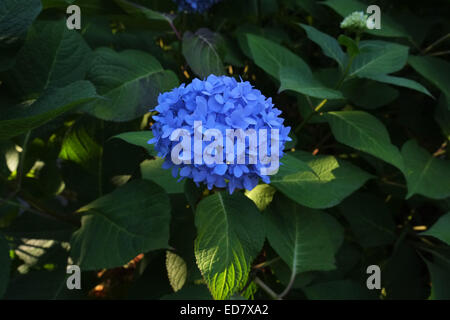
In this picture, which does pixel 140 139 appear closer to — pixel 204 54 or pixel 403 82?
pixel 204 54

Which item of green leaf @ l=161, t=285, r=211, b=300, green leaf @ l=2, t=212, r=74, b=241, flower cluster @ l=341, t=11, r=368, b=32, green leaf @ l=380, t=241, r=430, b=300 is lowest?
green leaf @ l=380, t=241, r=430, b=300

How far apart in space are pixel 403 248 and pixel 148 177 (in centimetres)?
83

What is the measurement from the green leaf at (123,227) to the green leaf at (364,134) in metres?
0.47

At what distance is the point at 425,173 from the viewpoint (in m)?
1.10

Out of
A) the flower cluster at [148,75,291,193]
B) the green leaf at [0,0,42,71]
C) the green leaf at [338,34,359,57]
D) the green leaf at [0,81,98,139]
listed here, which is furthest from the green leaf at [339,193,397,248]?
the green leaf at [0,0,42,71]

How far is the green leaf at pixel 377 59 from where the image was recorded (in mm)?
1036

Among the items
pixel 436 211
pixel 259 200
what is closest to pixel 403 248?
pixel 436 211

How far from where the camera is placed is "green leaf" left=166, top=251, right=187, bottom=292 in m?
1.01

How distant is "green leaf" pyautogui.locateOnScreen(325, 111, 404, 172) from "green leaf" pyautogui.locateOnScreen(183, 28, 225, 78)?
Answer: 33 cm

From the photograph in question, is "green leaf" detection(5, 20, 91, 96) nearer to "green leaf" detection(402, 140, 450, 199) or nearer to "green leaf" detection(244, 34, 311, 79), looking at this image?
"green leaf" detection(244, 34, 311, 79)

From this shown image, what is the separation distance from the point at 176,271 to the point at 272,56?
1.98ft

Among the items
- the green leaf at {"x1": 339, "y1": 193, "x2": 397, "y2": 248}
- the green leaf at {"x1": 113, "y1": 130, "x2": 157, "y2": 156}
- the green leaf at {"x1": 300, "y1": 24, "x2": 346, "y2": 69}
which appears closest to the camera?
the green leaf at {"x1": 113, "y1": 130, "x2": 157, "y2": 156}

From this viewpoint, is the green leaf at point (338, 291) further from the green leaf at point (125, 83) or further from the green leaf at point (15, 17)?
the green leaf at point (15, 17)

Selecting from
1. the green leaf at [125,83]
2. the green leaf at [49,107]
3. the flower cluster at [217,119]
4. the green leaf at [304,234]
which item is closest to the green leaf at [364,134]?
the green leaf at [304,234]
